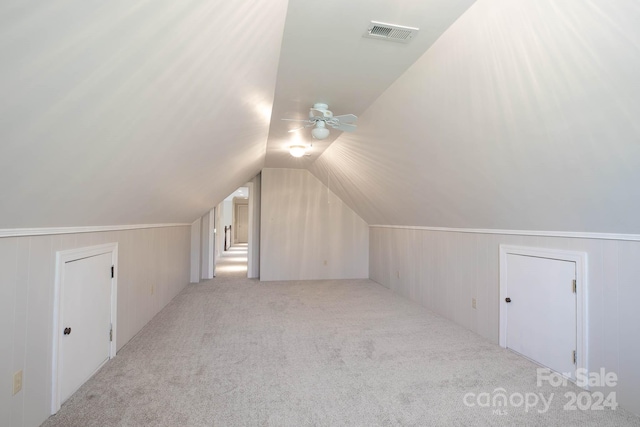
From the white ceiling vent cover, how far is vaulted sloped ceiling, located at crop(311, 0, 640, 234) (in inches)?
8.8

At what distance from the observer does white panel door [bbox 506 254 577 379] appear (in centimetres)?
291

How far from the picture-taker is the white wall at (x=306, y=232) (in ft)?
25.4

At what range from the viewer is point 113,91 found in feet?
5.13

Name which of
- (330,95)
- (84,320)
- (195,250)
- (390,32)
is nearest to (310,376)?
(84,320)

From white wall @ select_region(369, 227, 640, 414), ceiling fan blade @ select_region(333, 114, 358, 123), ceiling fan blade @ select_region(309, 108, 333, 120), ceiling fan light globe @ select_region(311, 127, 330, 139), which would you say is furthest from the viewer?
ceiling fan light globe @ select_region(311, 127, 330, 139)

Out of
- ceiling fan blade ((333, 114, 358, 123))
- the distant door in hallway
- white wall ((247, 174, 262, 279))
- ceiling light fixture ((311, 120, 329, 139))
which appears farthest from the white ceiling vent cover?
the distant door in hallway

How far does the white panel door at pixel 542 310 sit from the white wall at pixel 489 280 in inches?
6.5

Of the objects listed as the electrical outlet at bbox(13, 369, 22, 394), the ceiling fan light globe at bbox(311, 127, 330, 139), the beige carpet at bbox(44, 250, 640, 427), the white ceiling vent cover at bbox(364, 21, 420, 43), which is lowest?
the beige carpet at bbox(44, 250, 640, 427)

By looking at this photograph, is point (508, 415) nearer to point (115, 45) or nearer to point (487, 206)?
point (487, 206)

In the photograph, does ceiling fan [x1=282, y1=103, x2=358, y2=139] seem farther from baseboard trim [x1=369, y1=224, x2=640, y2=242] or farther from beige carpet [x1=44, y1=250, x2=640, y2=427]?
beige carpet [x1=44, y1=250, x2=640, y2=427]

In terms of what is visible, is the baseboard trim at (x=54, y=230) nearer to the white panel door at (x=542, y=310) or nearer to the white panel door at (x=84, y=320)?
the white panel door at (x=84, y=320)

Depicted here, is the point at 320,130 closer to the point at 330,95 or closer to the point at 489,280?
the point at 330,95

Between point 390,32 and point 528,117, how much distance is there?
102 centimetres

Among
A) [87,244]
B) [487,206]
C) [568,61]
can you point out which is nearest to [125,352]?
[87,244]
